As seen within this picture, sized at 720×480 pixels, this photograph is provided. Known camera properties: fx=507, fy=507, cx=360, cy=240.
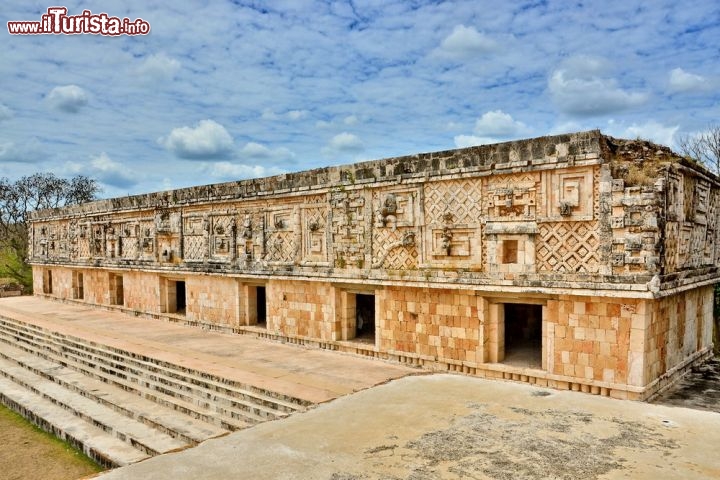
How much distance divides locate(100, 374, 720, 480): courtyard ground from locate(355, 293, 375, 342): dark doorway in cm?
434

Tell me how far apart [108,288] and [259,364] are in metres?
10.2

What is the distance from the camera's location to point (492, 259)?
24.4 feet

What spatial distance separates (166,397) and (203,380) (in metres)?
0.59

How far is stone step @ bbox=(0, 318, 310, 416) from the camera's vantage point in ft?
21.7

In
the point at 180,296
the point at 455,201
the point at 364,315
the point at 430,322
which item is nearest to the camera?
the point at 455,201

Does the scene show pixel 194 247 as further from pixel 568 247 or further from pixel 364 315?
pixel 568 247

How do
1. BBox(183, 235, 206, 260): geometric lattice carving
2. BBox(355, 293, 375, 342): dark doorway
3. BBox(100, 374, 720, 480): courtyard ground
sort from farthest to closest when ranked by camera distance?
BBox(183, 235, 206, 260): geometric lattice carving → BBox(355, 293, 375, 342): dark doorway → BBox(100, 374, 720, 480): courtyard ground

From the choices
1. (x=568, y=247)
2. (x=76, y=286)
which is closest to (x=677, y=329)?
(x=568, y=247)

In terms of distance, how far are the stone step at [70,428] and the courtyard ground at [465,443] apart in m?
1.77

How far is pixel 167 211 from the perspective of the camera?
13797mm

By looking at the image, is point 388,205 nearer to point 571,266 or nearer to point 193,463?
point 571,266

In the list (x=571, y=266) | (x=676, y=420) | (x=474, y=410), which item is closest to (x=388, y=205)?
(x=571, y=266)

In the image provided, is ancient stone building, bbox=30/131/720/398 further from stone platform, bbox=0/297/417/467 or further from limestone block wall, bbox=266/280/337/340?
stone platform, bbox=0/297/417/467

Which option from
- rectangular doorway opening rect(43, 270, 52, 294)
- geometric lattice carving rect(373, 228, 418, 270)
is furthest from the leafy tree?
geometric lattice carving rect(373, 228, 418, 270)
